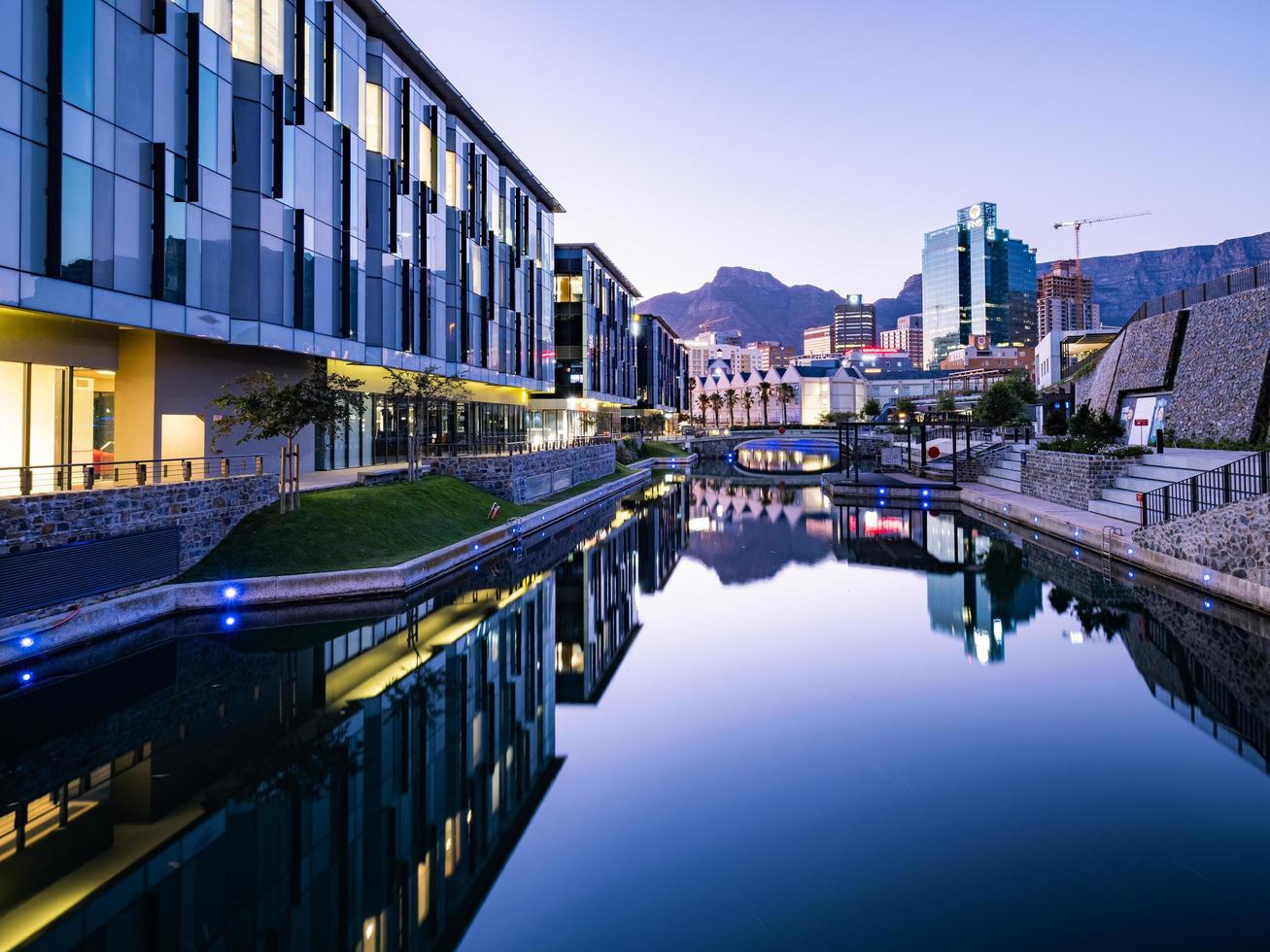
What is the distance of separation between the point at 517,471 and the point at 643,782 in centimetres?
2817

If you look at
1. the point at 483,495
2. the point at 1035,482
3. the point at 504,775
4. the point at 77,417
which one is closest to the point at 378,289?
the point at 483,495

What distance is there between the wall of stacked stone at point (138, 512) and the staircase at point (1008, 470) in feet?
130

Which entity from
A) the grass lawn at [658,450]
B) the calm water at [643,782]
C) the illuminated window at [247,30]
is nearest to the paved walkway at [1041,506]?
the calm water at [643,782]

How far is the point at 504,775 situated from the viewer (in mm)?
10867

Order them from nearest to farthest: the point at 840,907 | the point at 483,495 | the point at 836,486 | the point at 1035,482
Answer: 1. the point at 840,907
2. the point at 483,495
3. the point at 1035,482
4. the point at 836,486

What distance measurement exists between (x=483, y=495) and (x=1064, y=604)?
78.7ft

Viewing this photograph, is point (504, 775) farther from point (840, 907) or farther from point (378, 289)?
point (378, 289)

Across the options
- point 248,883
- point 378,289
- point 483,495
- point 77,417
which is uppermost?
point 378,289

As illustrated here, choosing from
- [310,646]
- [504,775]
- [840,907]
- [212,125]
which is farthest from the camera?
[212,125]

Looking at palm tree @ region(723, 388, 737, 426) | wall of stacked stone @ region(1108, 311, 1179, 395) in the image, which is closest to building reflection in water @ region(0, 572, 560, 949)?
wall of stacked stone @ region(1108, 311, 1179, 395)

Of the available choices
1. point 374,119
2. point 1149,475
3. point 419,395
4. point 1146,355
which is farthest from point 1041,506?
point 374,119

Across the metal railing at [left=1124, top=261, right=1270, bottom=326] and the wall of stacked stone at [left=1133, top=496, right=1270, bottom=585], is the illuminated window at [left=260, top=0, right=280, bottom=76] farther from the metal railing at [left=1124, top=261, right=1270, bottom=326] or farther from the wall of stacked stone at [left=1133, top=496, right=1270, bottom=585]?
the metal railing at [left=1124, top=261, right=1270, bottom=326]

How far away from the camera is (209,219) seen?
25406 mm

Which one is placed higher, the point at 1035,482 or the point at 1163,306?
the point at 1163,306
